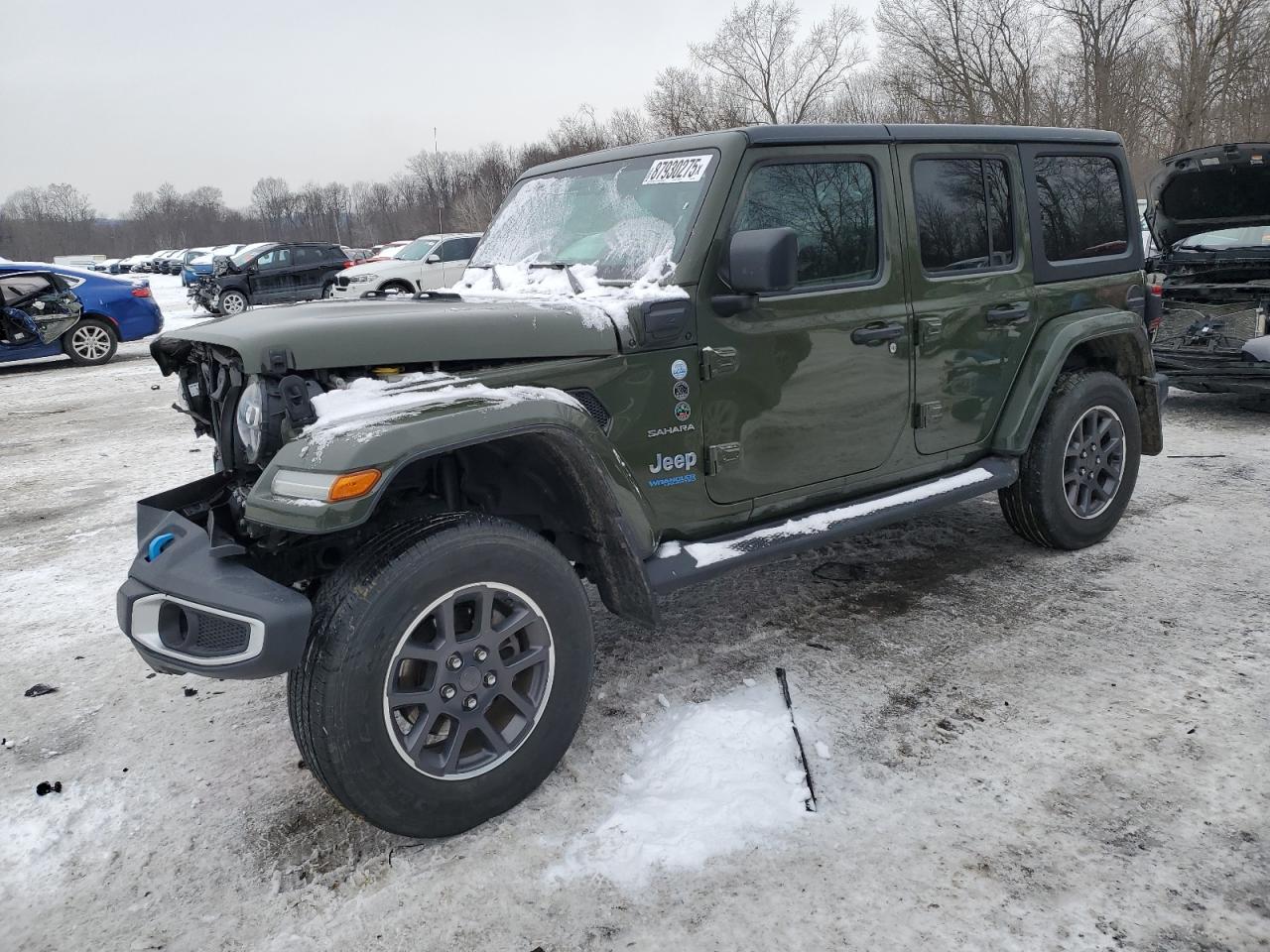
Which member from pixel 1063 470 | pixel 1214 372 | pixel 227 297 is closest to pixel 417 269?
pixel 227 297

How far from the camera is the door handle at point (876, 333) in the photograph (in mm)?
3564

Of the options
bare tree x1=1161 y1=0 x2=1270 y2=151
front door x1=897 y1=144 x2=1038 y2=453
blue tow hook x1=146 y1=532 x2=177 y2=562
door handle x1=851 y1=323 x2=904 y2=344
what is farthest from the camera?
bare tree x1=1161 y1=0 x2=1270 y2=151

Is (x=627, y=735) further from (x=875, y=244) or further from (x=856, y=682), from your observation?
(x=875, y=244)

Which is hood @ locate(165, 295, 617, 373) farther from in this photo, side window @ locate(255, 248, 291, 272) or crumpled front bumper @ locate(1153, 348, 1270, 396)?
side window @ locate(255, 248, 291, 272)

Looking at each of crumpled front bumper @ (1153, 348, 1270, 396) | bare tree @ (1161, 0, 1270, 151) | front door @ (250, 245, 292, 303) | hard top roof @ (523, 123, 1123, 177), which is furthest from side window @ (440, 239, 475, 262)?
bare tree @ (1161, 0, 1270, 151)

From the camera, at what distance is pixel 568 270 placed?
3445 mm

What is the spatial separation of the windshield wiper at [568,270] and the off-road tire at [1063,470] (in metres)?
2.42

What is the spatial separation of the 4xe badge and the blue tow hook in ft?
4.89

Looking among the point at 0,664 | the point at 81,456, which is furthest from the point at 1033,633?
the point at 81,456

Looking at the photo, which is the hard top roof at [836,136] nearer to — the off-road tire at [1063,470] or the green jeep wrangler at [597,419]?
the green jeep wrangler at [597,419]

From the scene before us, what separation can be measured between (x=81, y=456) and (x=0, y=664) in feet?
15.0

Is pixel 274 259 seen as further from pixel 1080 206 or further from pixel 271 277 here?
pixel 1080 206

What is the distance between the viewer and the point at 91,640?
13.6 ft

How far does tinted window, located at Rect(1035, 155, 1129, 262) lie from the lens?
4.32m
